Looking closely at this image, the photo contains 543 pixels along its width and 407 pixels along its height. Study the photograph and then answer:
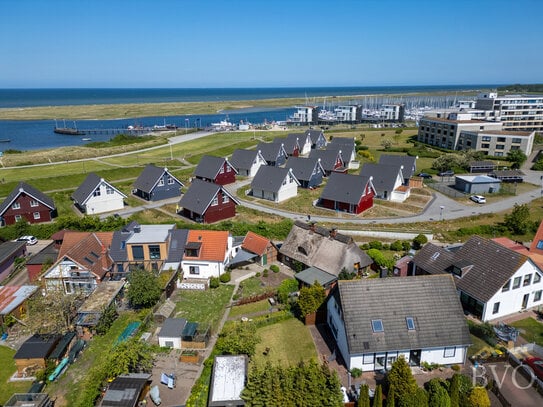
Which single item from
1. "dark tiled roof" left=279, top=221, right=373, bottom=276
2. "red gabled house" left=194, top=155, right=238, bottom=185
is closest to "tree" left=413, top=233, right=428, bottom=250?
"dark tiled roof" left=279, top=221, right=373, bottom=276

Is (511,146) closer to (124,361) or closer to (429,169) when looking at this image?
(429,169)

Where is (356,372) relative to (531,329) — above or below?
above

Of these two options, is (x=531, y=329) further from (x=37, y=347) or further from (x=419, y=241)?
(x=37, y=347)

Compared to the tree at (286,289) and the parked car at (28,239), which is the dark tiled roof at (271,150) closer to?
the parked car at (28,239)

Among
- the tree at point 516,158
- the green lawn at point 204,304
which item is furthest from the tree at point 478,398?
the tree at point 516,158

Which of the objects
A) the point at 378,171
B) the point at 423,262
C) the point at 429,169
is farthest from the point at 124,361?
the point at 429,169

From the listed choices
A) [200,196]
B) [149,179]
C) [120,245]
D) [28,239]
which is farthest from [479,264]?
[28,239]

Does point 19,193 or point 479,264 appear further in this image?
point 19,193
